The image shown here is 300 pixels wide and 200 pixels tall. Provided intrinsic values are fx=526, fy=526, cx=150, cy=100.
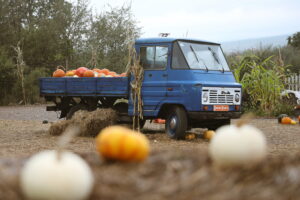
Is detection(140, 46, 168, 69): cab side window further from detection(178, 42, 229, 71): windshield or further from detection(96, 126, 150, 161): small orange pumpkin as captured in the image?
detection(96, 126, 150, 161): small orange pumpkin

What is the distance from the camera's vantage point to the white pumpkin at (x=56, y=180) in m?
1.97

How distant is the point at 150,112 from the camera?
33.4ft

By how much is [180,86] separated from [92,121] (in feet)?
6.37

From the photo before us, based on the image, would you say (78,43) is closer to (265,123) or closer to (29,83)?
(29,83)

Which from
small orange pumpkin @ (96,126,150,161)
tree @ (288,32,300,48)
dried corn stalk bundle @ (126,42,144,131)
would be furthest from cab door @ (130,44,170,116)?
tree @ (288,32,300,48)

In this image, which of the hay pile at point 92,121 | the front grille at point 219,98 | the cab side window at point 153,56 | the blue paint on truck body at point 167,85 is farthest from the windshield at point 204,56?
the hay pile at point 92,121

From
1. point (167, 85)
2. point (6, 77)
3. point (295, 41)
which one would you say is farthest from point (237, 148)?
point (295, 41)

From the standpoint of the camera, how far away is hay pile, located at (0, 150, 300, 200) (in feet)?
6.45

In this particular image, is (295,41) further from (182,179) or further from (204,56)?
(182,179)

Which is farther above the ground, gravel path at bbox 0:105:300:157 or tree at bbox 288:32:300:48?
tree at bbox 288:32:300:48

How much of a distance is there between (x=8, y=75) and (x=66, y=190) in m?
23.3

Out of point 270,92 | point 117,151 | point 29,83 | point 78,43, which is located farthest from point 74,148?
point 78,43

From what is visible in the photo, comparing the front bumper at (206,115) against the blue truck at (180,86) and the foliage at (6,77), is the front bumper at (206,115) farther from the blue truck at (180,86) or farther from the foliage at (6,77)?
the foliage at (6,77)

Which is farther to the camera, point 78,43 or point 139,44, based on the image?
point 78,43
